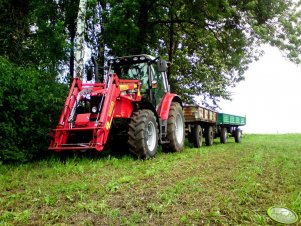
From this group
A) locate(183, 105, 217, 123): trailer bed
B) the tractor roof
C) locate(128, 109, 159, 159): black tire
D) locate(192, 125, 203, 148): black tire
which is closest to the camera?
locate(128, 109, 159, 159): black tire

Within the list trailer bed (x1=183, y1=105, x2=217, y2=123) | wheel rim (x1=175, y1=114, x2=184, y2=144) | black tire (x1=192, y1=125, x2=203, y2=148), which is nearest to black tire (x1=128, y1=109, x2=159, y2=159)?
wheel rim (x1=175, y1=114, x2=184, y2=144)

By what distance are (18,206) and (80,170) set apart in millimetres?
2201

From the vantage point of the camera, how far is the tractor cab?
9.96 meters

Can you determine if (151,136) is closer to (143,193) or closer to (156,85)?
(156,85)

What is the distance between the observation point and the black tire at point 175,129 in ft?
34.2

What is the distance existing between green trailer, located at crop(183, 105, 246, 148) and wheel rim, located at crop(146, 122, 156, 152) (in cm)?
391

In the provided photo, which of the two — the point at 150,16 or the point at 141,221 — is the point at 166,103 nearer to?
the point at 141,221

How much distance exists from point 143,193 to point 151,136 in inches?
158

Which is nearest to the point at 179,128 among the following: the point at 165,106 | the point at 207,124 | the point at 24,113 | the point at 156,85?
the point at 165,106

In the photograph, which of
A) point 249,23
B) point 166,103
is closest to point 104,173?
point 166,103

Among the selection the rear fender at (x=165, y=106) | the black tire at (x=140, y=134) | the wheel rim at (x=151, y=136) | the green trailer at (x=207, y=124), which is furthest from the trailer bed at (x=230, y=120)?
the black tire at (x=140, y=134)

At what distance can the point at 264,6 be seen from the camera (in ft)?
50.5

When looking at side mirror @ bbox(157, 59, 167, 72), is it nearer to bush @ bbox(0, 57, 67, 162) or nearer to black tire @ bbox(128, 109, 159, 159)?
black tire @ bbox(128, 109, 159, 159)

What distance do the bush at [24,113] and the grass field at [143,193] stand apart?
0.55m
